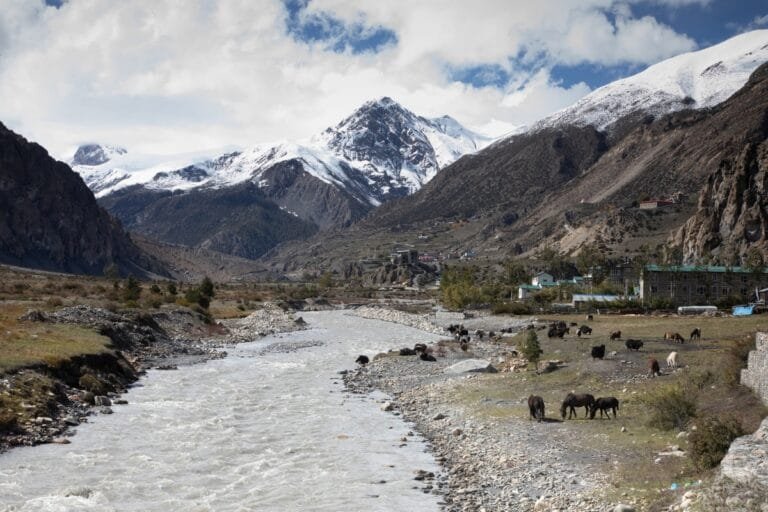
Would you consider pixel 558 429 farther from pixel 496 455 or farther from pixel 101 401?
pixel 101 401

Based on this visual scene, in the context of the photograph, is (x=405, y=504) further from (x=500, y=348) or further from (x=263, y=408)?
(x=500, y=348)

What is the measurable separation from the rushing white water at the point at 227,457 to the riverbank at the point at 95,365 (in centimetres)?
129

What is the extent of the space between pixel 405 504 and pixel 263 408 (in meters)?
17.9

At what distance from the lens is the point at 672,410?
81.7 ft

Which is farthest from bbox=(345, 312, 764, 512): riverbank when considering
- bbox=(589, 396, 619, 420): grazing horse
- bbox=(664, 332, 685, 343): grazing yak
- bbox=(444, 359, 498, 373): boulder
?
bbox=(664, 332, 685, 343): grazing yak

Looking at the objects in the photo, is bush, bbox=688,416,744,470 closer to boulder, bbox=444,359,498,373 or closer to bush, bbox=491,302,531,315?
boulder, bbox=444,359,498,373

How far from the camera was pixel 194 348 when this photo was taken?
66.4 metres

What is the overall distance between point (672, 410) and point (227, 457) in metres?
16.8

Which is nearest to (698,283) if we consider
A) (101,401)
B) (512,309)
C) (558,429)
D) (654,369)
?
(512,309)

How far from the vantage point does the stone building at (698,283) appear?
4427 inches

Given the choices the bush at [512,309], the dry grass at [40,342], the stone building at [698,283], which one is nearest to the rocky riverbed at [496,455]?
the dry grass at [40,342]

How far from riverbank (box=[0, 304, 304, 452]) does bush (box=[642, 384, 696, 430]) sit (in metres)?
23.2

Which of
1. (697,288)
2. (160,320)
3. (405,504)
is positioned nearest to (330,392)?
(405,504)

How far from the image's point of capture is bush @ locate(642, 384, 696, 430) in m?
24.8
